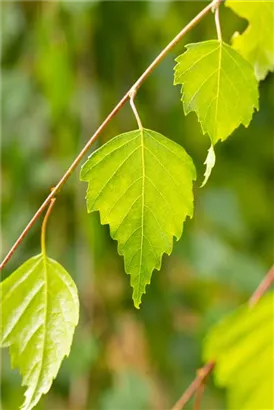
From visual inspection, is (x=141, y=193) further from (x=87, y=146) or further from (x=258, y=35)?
(x=258, y=35)

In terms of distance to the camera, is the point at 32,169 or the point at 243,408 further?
the point at 32,169

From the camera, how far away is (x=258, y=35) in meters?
0.44

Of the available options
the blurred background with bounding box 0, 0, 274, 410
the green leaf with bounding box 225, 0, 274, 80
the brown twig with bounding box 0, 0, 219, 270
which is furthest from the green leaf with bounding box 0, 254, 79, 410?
the blurred background with bounding box 0, 0, 274, 410

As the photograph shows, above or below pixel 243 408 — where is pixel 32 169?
above

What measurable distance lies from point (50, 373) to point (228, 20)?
2.30 ft

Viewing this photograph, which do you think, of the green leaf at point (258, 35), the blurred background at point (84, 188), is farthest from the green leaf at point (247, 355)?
the blurred background at point (84, 188)

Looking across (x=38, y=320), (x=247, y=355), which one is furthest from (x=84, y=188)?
(x=38, y=320)

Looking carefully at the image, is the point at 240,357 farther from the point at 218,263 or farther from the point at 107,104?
the point at 107,104

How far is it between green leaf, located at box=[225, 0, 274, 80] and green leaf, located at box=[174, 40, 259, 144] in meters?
0.06

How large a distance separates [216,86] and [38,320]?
0.14m

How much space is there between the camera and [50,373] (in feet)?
1.20

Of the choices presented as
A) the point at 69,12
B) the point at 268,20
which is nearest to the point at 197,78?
the point at 268,20

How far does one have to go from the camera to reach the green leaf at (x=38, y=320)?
0.37 m

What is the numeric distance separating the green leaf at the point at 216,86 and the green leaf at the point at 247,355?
0.64 ft
